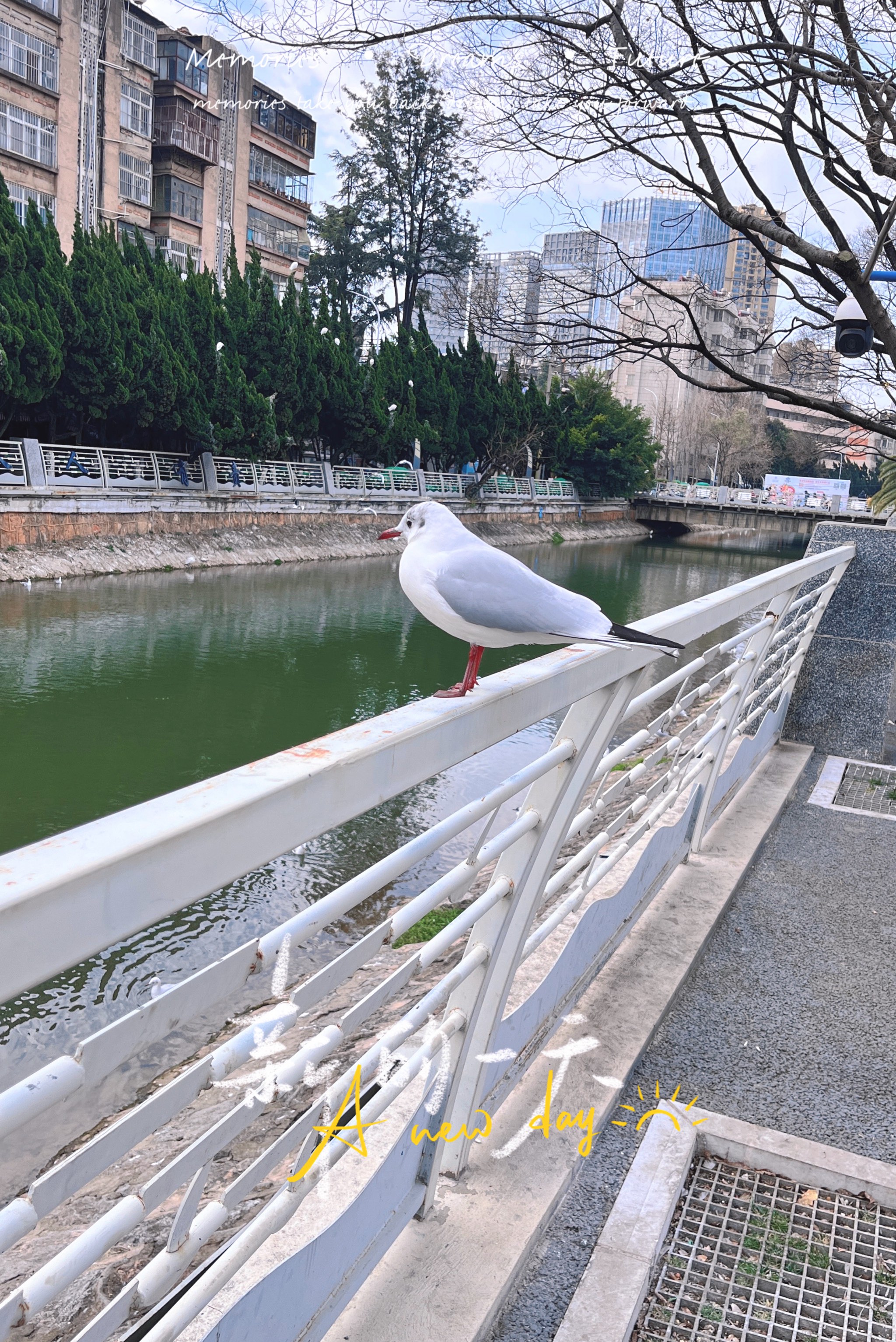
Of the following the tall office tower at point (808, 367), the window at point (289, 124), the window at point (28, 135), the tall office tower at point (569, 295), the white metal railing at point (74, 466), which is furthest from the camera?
the window at point (289, 124)

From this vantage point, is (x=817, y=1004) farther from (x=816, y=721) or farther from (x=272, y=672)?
(x=272, y=672)

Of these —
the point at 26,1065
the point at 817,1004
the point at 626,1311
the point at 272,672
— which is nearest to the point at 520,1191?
the point at 626,1311

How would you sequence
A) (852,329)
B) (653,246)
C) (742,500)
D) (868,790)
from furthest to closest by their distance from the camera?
(742,500)
(653,246)
(852,329)
(868,790)

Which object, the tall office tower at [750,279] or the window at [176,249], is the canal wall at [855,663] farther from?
the window at [176,249]

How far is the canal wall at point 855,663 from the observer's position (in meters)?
5.57

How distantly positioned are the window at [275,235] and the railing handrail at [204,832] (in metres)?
36.7

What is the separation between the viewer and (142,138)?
96.3 ft

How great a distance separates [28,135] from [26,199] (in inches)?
56.9

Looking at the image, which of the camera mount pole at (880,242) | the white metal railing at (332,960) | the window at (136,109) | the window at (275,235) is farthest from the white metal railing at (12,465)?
the window at (275,235)

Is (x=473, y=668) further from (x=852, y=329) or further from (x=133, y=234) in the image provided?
(x=133, y=234)

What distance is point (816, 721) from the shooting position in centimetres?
570

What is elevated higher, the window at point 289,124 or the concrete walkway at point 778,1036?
the window at point 289,124

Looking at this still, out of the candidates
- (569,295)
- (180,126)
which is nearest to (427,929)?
(569,295)

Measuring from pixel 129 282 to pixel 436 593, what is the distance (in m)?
19.5
